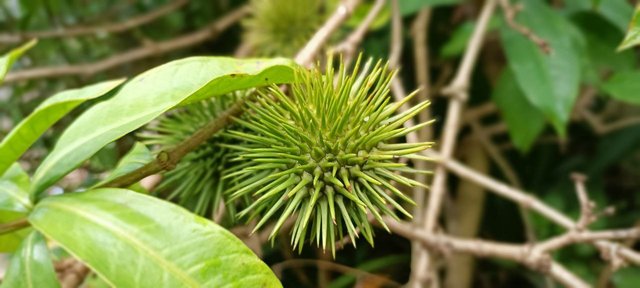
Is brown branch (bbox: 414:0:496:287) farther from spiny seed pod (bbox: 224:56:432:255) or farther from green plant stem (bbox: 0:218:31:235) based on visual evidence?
green plant stem (bbox: 0:218:31:235)

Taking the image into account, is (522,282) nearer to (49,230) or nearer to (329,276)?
(329,276)

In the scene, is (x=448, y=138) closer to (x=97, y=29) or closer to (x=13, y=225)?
(x=13, y=225)

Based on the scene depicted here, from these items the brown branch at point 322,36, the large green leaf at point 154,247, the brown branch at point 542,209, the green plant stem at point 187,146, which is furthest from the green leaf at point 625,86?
the large green leaf at point 154,247

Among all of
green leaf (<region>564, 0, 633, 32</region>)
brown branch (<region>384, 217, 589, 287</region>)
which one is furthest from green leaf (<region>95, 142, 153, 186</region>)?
green leaf (<region>564, 0, 633, 32</region>)

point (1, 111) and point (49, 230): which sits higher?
point (49, 230)

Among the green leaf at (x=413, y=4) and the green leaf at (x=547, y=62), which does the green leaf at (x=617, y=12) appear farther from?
the green leaf at (x=413, y=4)

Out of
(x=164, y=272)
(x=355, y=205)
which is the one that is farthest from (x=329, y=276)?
(x=164, y=272)
